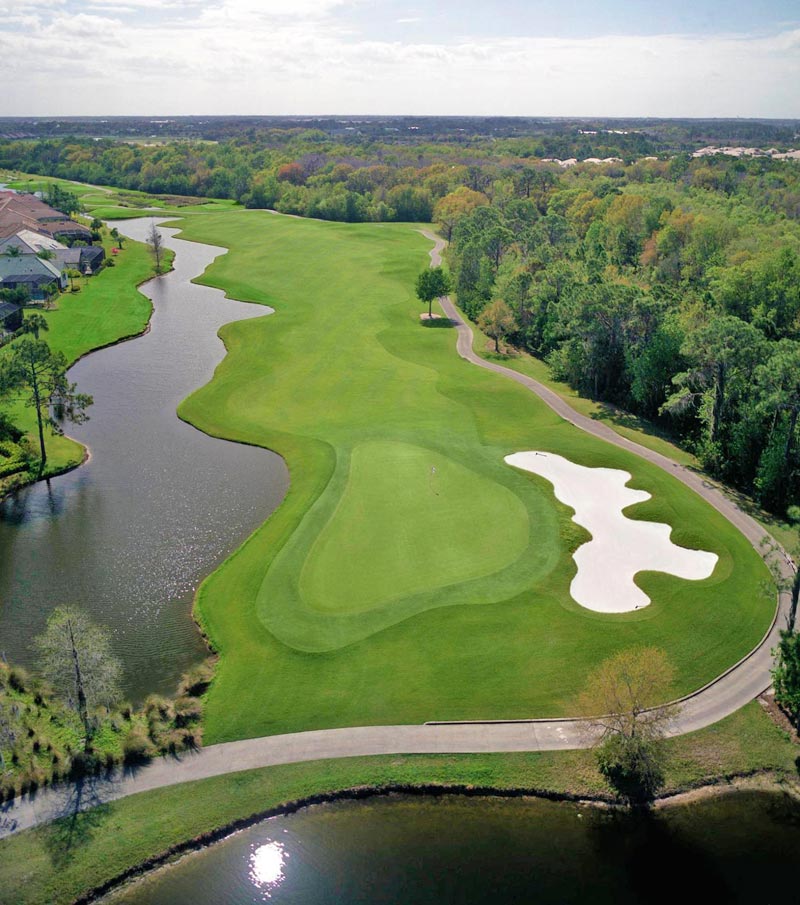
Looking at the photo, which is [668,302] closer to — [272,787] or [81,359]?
[272,787]

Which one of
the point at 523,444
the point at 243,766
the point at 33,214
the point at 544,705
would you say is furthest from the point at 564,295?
the point at 33,214

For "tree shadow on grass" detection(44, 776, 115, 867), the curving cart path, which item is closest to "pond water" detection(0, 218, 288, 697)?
the curving cart path

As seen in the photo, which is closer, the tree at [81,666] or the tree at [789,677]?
the tree at [81,666]

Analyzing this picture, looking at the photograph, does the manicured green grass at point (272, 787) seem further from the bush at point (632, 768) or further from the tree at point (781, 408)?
the tree at point (781, 408)

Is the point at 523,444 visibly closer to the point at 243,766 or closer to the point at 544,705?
the point at 544,705

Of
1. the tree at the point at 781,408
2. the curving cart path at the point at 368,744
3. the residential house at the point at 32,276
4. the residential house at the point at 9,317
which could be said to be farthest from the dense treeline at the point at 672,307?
the residential house at the point at 32,276
